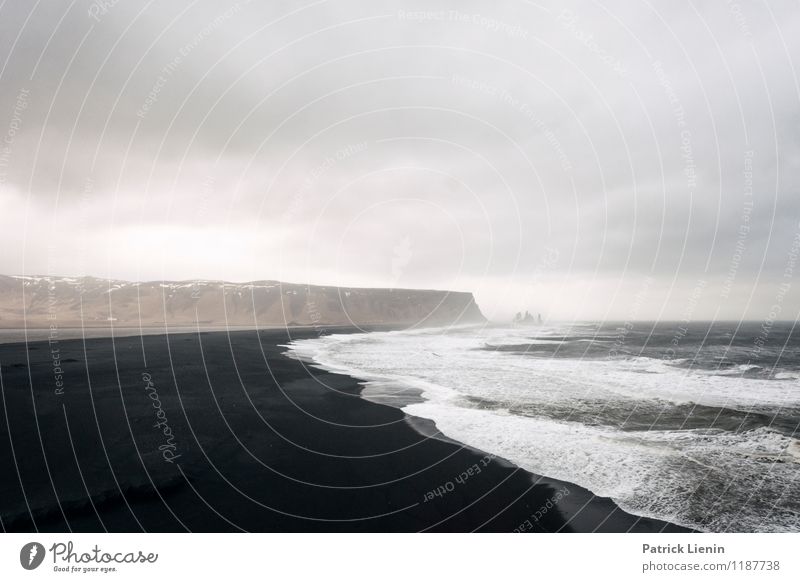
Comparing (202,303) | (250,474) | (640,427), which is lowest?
(640,427)

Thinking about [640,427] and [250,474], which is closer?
[250,474]

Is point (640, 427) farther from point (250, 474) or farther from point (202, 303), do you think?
point (202, 303)

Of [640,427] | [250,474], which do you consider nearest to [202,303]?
[250,474]

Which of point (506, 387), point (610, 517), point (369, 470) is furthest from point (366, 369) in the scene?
point (610, 517)

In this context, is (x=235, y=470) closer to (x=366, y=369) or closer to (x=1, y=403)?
(x=1, y=403)

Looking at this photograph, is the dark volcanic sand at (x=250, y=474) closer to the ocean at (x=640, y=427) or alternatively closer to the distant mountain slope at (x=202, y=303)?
the ocean at (x=640, y=427)

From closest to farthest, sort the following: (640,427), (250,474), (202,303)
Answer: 1. (250,474)
2. (640,427)
3. (202,303)
